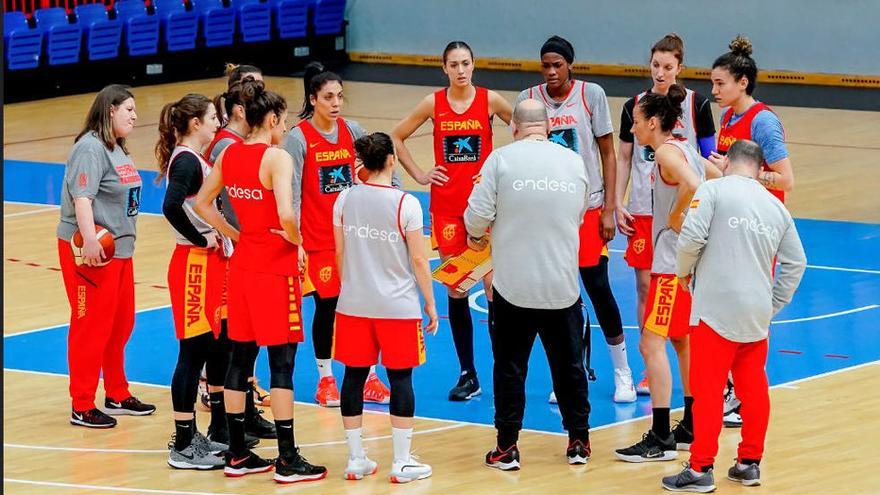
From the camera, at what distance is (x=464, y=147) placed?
848cm

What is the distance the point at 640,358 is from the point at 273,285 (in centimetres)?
329

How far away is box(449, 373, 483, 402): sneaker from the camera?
8.41 m

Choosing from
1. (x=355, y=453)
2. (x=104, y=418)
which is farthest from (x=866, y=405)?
(x=104, y=418)

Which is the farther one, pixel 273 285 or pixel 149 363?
pixel 149 363

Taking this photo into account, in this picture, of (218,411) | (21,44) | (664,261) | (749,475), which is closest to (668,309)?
(664,261)

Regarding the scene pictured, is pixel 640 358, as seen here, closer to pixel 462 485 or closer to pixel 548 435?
pixel 548 435

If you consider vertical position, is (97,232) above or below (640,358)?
above

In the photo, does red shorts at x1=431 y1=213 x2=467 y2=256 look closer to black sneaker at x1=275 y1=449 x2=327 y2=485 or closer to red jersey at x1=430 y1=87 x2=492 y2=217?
red jersey at x1=430 y1=87 x2=492 y2=217

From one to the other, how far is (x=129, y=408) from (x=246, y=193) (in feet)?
6.75

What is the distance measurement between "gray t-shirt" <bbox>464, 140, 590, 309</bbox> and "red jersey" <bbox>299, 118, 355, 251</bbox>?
1542 millimetres

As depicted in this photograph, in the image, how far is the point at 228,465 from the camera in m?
6.94

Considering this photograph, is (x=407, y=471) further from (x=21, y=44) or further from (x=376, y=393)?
(x=21, y=44)

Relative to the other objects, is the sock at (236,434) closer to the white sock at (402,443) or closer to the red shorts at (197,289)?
the red shorts at (197,289)

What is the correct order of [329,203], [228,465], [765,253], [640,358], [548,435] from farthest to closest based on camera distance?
[640,358] < [329,203] < [548,435] < [228,465] < [765,253]
